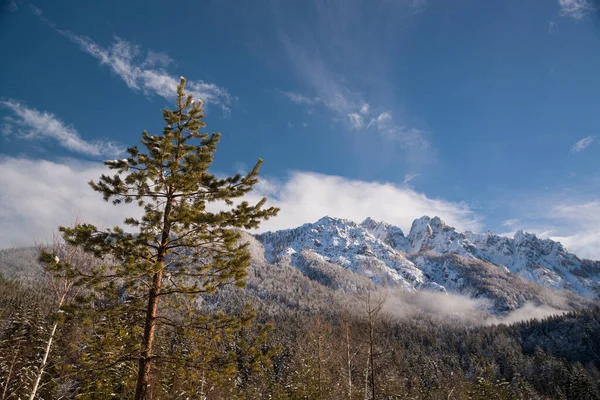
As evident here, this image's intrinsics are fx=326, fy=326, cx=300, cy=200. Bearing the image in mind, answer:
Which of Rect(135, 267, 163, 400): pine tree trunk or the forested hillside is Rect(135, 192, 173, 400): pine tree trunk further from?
the forested hillside

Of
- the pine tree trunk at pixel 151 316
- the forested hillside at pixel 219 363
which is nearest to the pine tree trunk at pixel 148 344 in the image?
the pine tree trunk at pixel 151 316

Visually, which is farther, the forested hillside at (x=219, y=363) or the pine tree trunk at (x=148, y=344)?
the forested hillside at (x=219, y=363)

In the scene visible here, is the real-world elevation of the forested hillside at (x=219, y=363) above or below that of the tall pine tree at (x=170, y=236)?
below

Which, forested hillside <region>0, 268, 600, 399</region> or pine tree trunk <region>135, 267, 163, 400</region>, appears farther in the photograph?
forested hillside <region>0, 268, 600, 399</region>

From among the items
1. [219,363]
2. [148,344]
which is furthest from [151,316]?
[219,363]

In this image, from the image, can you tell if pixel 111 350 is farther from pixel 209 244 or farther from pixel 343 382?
pixel 343 382

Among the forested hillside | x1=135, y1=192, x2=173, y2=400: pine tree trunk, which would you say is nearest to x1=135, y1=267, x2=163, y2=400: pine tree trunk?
x1=135, y1=192, x2=173, y2=400: pine tree trunk

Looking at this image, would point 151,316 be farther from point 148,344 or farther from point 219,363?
point 219,363

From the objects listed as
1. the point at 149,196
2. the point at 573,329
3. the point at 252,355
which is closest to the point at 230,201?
the point at 149,196

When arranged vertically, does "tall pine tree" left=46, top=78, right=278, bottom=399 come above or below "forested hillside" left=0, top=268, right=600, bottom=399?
above

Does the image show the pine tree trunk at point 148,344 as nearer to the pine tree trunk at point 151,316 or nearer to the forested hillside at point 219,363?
the pine tree trunk at point 151,316

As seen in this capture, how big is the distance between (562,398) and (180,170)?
65898 millimetres

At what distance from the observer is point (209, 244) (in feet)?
29.0

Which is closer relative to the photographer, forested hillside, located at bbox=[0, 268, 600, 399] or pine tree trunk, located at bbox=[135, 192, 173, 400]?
pine tree trunk, located at bbox=[135, 192, 173, 400]
